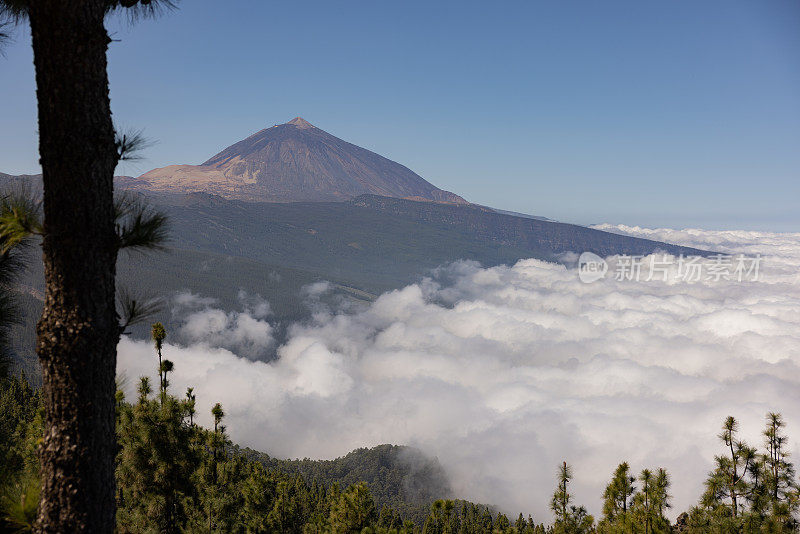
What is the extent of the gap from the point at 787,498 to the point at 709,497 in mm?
2902

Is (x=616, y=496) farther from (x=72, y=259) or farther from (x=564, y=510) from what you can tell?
(x=72, y=259)

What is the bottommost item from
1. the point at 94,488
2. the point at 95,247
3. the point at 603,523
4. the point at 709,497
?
the point at 603,523

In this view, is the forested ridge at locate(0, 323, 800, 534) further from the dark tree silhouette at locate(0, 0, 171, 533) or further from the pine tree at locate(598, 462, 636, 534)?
the dark tree silhouette at locate(0, 0, 171, 533)

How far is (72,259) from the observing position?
332 centimetres

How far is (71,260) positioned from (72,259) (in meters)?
0.01

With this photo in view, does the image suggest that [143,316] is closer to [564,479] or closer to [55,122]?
[55,122]

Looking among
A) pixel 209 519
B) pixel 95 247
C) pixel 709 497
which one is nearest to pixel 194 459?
pixel 209 519

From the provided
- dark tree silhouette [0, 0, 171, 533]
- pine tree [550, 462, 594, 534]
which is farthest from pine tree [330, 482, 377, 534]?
pine tree [550, 462, 594, 534]

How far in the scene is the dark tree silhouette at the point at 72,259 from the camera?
3.28 m

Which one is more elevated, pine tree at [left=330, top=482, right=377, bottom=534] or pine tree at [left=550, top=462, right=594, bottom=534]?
pine tree at [left=330, top=482, right=377, bottom=534]

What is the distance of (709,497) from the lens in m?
19.1

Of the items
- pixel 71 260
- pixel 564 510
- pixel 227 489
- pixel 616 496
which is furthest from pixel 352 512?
pixel 564 510

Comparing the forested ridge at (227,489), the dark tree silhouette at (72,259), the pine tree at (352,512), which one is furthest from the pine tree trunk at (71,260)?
the pine tree at (352,512)

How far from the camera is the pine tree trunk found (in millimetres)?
3277
